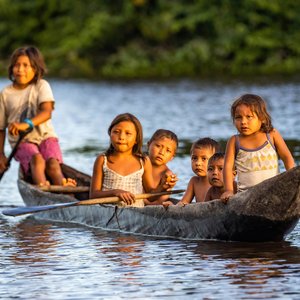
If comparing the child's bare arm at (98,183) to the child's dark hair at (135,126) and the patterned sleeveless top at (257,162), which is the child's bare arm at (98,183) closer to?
the child's dark hair at (135,126)

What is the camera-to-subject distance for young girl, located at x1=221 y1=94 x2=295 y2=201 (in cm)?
995

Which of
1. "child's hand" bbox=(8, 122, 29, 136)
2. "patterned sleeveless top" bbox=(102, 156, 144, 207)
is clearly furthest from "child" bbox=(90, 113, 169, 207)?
"child's hand" bbox=(8, 122, 29, 136)

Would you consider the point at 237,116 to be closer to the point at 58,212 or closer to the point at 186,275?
the point at 186,275

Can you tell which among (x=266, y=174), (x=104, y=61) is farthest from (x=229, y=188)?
(x=104, y=61)

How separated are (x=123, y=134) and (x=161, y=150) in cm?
67

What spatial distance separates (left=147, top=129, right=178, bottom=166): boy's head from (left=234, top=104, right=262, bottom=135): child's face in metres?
1.50

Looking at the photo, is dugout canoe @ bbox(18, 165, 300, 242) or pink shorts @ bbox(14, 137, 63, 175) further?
pink shorts @ bbox(14, 137, 63, 175)

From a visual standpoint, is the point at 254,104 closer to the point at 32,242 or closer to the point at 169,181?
the point at 169,181

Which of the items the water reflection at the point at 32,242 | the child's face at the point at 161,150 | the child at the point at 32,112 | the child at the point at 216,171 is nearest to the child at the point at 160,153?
the child's face at the point at 161,150

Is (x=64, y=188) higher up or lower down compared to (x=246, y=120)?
lower down

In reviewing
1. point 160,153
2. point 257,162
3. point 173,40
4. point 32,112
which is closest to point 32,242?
point 160,153

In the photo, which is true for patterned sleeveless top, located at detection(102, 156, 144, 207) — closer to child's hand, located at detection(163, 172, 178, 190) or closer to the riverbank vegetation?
child's hand, located at detection(163, 172, 178, 190)

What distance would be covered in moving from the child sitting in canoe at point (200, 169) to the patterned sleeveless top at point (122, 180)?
0.47 m

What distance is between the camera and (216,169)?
34.3 feet
